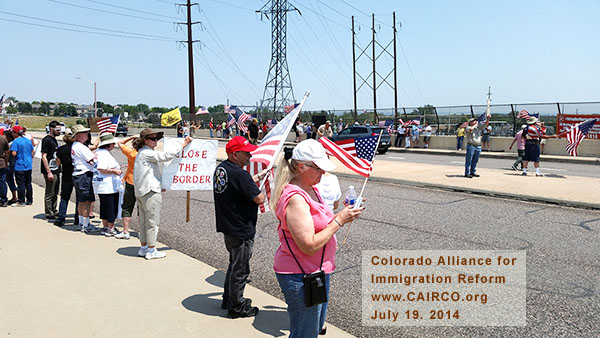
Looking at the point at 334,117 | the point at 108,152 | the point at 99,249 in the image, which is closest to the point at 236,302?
the point at 99,249

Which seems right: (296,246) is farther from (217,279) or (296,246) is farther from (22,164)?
(22,164)

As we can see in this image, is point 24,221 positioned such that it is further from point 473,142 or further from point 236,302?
point 473,142

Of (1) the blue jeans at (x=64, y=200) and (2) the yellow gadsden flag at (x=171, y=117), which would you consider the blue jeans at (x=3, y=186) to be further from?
(2) the yellow gadsden flag at (x=171, y=117)

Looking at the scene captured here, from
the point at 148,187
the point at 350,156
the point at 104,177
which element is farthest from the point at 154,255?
the point at 350,156

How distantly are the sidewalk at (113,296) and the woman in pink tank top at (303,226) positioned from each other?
1114mm

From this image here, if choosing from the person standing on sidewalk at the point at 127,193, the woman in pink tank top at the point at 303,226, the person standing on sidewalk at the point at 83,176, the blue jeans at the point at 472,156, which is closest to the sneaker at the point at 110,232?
the person standing on sidewalk at the point at 127,193

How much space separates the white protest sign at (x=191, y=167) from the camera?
261 inches

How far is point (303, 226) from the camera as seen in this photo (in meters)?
2.88

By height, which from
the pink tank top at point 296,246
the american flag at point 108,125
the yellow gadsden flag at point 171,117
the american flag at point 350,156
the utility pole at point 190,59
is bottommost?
the pink tank top at point 296,246

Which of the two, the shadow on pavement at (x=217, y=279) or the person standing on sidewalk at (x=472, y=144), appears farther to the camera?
the person standing on sidewalk at (x=472, y=144)

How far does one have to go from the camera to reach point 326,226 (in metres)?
3.03

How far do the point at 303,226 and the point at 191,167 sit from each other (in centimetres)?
426

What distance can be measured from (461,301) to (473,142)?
32.4 feet

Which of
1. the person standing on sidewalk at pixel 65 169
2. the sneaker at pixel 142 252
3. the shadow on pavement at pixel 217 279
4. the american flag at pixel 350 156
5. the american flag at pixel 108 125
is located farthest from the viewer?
the american flag at pixel 108 125
